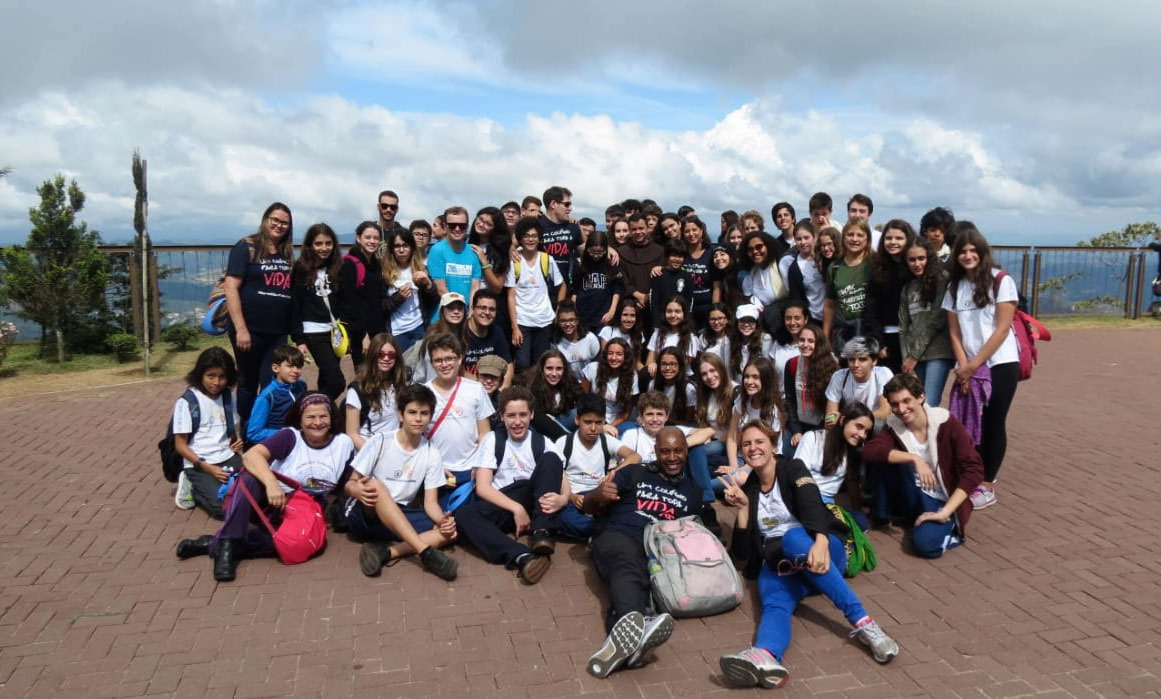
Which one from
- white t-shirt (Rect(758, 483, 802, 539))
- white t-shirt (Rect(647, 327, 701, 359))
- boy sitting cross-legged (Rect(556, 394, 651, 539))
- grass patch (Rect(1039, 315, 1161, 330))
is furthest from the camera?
grass patch (Rect(1039, 315, 1161, 330))

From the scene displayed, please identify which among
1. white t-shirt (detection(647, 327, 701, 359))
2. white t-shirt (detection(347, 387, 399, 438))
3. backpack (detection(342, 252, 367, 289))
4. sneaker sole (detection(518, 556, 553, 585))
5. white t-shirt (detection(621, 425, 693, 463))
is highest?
backpack (detection(342, 252, 367, 289))

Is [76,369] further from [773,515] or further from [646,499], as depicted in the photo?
[773,515]

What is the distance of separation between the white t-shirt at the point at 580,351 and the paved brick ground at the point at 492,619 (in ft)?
6.87

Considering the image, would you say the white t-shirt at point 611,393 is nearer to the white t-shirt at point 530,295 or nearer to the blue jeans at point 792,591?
the white t-shirt at point 530,295

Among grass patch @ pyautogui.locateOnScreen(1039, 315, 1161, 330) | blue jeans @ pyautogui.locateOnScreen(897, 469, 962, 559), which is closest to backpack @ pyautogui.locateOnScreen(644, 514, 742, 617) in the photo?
blue jeans @ pyautogui.locateOnScreen(897, 469, 962, 559)

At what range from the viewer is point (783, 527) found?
4617mm

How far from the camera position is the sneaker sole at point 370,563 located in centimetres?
497

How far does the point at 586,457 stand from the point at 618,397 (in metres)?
1.12

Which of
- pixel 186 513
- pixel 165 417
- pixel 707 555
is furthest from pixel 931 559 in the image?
pixel 165 417

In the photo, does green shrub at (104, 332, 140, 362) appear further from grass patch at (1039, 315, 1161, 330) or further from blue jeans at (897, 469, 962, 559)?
grass patch at (1039, 315, 1161, 330)

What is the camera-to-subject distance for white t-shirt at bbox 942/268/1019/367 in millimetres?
5848

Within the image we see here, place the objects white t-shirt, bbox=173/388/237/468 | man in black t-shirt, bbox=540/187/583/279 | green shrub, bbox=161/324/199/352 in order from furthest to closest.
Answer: green shrub, bbox=161/324/199/352
man in black t-shirt, bbox=540/187/583/279
white t-shirt, bbox=173/388/237/468

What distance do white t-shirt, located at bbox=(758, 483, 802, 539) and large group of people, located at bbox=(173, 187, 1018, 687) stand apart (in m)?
0.01

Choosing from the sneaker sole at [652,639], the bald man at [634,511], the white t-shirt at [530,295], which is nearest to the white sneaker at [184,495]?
the white t-shirt at [530,295]
